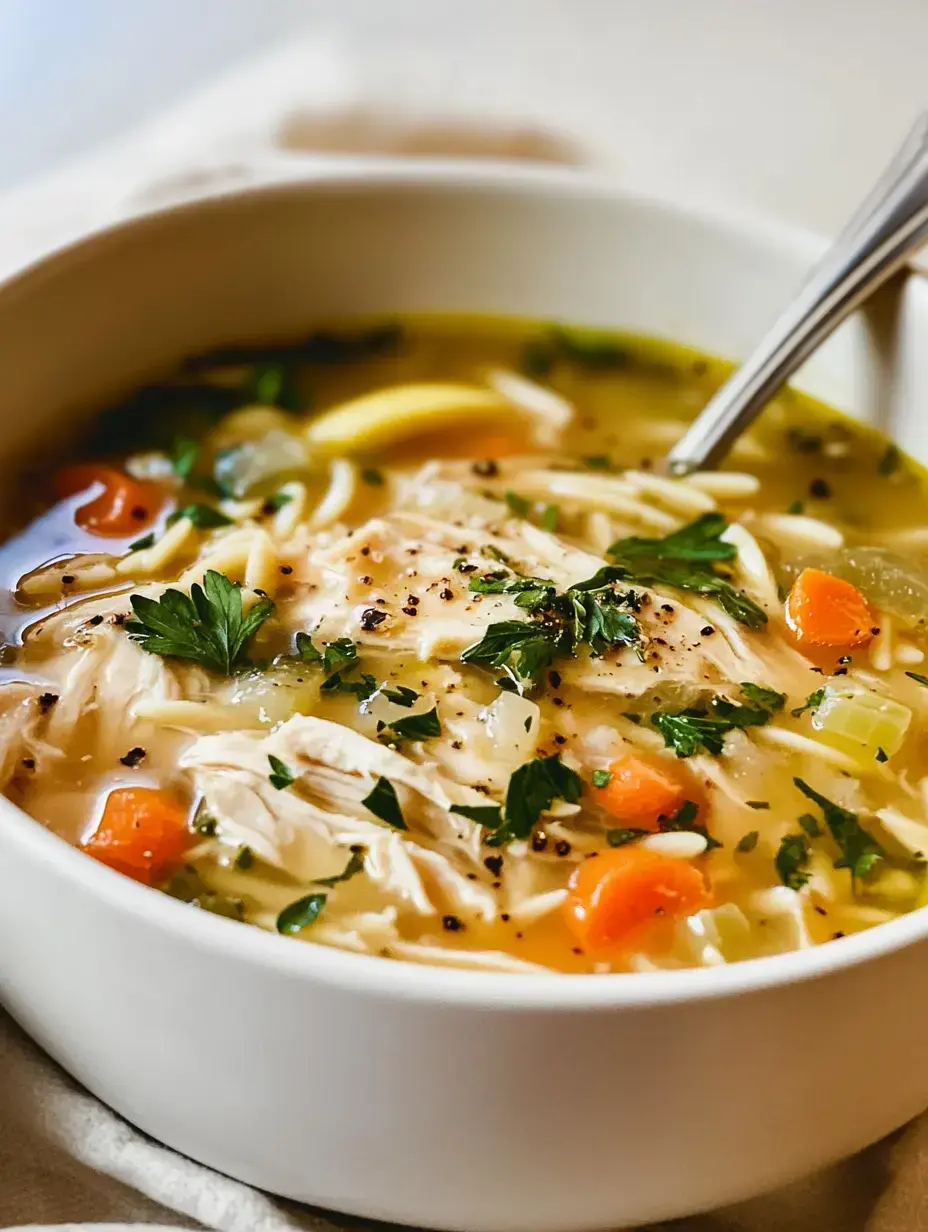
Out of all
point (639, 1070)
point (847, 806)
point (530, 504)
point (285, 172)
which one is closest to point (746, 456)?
point (530, 504)

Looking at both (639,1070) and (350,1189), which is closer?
(639,1070)

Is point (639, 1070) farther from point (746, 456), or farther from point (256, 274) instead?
point (256, 274)

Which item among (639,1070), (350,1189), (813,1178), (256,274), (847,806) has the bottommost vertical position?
(813,1178)

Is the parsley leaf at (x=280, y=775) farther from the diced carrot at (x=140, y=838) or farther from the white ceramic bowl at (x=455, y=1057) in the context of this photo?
the white ceramic bowl at (x=455, y=1057)

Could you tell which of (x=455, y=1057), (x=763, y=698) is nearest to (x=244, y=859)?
(x=455, y=1057)

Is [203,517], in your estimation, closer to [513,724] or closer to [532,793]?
[513,724]
